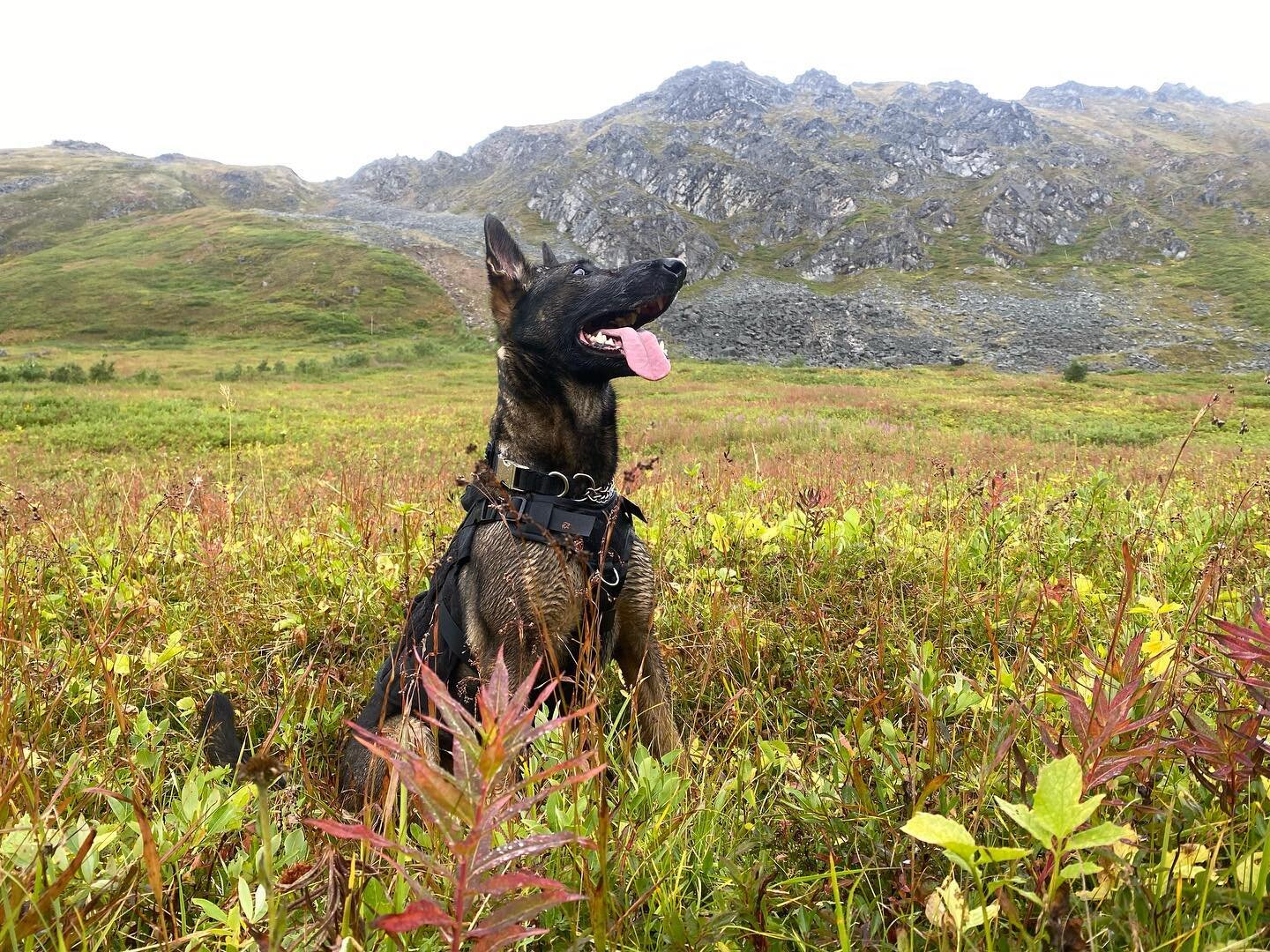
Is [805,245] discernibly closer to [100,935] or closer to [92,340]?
[92,340]

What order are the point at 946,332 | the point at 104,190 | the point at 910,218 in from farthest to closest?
the point at 104,190, the point at 910,218, the point at 946,332

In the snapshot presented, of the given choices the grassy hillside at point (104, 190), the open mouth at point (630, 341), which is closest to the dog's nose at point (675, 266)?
the open mouth at point (630, 341)

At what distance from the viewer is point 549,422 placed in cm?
246

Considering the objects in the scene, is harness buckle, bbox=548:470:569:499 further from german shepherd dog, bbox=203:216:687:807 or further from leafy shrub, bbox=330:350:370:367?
leafy shrub, bbox=330:350:370:367

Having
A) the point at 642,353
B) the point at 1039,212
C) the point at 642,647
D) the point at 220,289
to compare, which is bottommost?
the point at 642,647

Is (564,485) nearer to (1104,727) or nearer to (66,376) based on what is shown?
(1104,727)

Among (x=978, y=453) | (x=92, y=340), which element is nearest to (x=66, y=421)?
(x=978, y=453)

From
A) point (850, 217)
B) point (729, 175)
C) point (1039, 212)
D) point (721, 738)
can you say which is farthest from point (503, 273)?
point (1039, 212)

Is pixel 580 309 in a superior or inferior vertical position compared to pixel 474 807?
superior

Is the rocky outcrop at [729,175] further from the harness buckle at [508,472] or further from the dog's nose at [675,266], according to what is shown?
the harness buckle at [508,472]

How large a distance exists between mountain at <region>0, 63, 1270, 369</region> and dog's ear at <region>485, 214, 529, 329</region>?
132 ft

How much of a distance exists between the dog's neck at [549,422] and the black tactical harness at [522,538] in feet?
0.36

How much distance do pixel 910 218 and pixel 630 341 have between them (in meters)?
82.2

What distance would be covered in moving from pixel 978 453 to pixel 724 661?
991 cm
